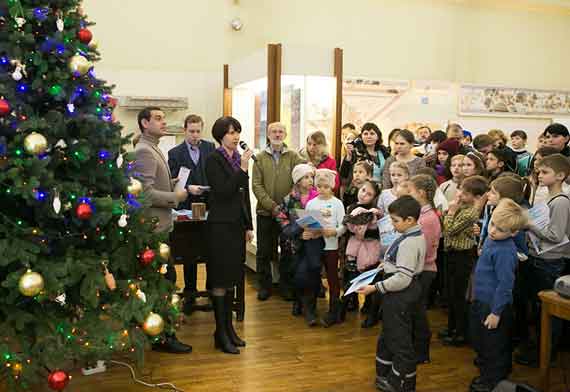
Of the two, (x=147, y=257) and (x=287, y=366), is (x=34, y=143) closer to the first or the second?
(x=147, y=257)

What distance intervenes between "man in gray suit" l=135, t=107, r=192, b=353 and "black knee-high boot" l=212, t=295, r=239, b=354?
223 millimetres

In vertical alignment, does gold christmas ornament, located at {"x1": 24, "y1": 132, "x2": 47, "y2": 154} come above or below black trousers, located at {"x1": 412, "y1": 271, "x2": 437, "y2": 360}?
above

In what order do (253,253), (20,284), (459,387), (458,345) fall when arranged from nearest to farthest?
1. (20,284)
2. (459,387)
3. (458,345)
4. (253,253)

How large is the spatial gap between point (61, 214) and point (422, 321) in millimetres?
2301

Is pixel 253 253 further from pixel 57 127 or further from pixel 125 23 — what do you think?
pixel 125 23

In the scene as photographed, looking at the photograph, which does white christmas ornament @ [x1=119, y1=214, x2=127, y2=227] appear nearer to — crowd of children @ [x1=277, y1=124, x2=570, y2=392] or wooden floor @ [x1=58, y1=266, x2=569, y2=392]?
wooden floor @ [x1=58, y1=266, x2=569, y2=392]

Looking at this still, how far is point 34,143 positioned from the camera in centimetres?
262

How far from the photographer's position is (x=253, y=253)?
594 centimetres

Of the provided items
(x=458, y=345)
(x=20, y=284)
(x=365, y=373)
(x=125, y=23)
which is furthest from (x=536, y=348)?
(x=125, y=23)

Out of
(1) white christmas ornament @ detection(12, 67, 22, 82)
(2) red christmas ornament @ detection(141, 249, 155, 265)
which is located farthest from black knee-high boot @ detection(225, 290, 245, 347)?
(1) white christmas ornament @ detection(12, 67, 22, 82)

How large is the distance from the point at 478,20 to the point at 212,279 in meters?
7.85

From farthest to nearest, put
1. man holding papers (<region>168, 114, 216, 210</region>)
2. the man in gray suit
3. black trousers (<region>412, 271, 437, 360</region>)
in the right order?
man holding papers (<region>168, 114, 216, 210</region>), the man in gray suit, black trousers (<region>412, 271, 437, 360</region>)

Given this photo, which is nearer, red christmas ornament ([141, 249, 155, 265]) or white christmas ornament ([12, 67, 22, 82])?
white christmas ornament ([12, 67, 22, 82])

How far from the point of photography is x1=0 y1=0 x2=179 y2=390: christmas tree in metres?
2.64
